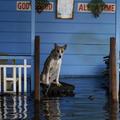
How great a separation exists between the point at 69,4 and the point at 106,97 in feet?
17.7

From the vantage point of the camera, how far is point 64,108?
1234 cm

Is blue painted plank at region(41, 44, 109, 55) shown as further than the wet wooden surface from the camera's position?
Yes

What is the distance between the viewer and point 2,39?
1897cm

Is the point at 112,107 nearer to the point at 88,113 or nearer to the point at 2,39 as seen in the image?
the point at 88,113

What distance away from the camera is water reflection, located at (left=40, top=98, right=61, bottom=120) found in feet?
36.6

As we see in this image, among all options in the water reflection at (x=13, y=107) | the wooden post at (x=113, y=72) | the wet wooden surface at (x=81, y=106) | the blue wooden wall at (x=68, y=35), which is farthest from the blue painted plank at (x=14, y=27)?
the wooden post at (x=113, y=72)

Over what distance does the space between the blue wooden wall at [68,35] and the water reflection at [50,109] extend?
527cm

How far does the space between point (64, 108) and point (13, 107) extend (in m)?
1.11

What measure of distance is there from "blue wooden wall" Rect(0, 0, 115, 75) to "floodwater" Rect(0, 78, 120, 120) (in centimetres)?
348

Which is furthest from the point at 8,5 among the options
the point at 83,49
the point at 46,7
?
the point at 83,49

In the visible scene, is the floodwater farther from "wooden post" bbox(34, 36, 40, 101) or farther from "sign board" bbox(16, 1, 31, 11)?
"sign board" bbox(16, 1, 31, 11)

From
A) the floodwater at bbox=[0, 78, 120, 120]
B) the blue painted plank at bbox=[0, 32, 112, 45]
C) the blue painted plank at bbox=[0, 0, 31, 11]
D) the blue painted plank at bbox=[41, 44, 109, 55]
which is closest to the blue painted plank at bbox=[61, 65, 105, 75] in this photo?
the blue painted plank at bbox=[41, 44, 109, 55]

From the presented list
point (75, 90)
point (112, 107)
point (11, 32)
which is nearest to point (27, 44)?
point (11, 32)

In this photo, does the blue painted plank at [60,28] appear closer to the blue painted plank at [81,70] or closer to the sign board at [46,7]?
the sign board at [46,7]
